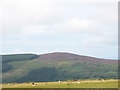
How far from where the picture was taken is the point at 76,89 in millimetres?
37656

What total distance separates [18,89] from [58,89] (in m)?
5.49

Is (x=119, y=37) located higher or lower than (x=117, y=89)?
higher

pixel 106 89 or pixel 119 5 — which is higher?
pixel 119 5

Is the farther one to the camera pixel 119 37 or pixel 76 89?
pixel 119 37

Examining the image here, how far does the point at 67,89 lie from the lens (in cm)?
3819

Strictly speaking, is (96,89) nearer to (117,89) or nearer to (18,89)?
(117,89)

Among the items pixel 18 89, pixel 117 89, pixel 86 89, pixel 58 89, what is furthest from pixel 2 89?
pixel 117 89

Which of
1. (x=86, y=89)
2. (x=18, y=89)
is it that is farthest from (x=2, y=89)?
(x=86, y=89)

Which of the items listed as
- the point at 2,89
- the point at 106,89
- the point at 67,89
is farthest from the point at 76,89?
the point at 2,89

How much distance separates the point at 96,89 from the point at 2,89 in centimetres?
1304

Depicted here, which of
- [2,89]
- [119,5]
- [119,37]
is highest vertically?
[119,5]

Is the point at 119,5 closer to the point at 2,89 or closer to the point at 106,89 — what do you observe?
the point at 106,89

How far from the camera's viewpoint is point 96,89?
121 feet

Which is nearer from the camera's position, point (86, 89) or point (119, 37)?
point (86, 89)
